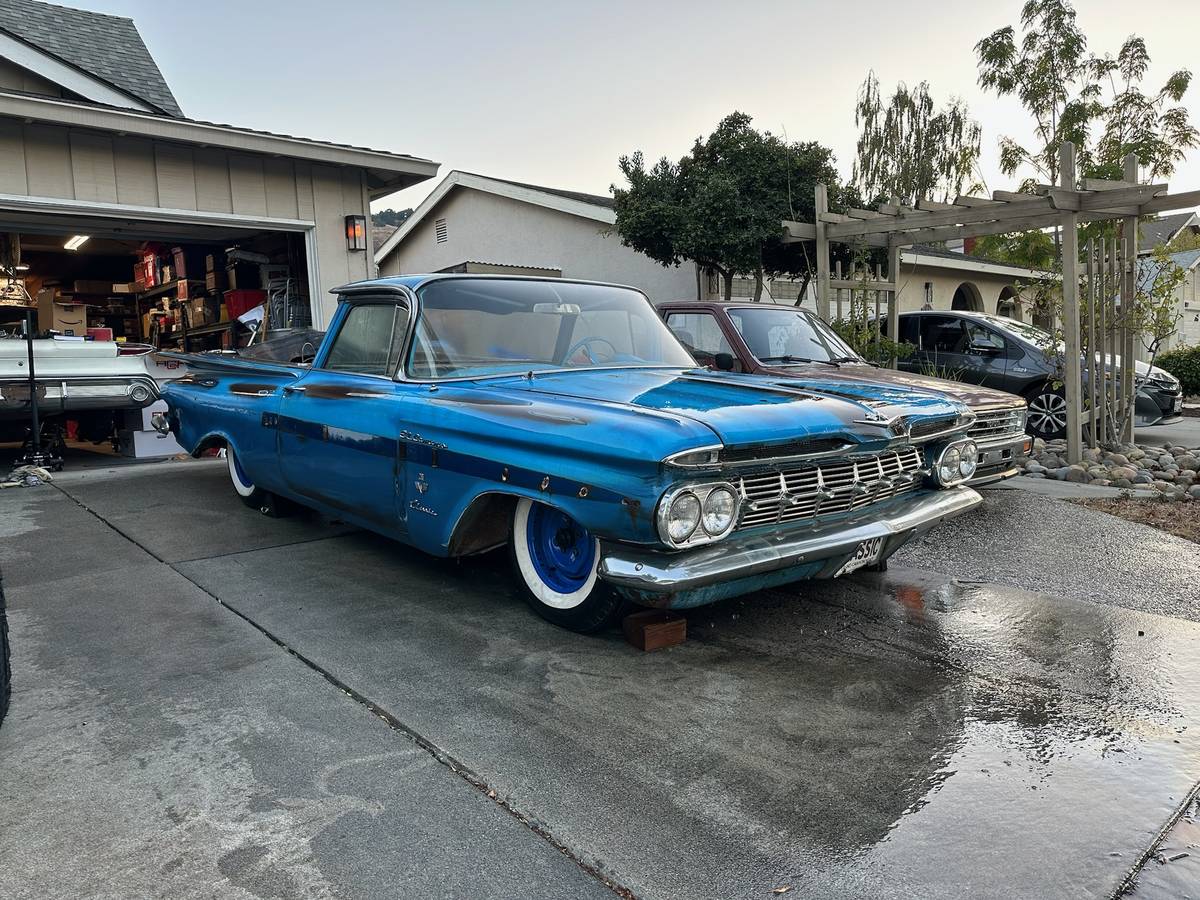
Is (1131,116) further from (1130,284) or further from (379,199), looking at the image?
(379,199)

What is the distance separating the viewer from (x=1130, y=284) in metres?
9.00

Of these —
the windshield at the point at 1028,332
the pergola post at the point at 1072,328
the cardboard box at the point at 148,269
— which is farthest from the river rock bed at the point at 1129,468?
the cardboard box at the point at 148,269

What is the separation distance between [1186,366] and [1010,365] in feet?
38.9

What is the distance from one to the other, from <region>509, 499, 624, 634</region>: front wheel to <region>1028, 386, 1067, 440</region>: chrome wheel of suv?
8337 millimetres

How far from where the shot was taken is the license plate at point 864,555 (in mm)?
3562

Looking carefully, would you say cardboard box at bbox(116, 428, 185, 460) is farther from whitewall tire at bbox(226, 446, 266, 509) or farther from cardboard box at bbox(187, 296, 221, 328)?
cardboard box at bbox(187, 296, 221, 328)

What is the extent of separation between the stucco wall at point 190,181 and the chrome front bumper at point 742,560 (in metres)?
7.74

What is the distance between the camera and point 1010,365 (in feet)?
34.2

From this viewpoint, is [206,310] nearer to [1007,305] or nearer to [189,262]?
[189,262]

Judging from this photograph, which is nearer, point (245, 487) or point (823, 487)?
point (823, 487)

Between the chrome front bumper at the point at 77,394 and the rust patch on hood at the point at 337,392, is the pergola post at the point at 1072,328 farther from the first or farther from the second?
the chrome front bumper at the point at 77,394

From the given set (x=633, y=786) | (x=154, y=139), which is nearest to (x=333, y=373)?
(x=633, y=786)

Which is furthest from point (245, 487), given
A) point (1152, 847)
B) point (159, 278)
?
point (159, 278)

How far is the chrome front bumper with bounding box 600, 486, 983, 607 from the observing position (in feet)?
9.78
